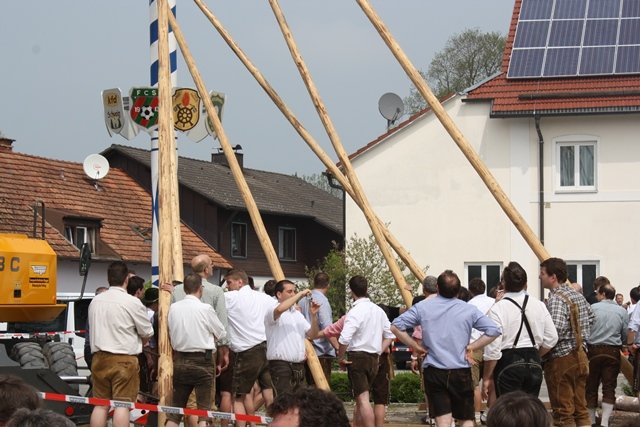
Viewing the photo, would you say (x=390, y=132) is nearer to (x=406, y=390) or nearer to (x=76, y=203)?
(x=76, y=203)

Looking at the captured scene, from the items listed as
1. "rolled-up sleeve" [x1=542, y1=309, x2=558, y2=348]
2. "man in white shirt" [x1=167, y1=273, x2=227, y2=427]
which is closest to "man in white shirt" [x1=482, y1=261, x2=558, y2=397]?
"rolled-up sleeve" [x1=542, y1=309, x2=558, y2=348]

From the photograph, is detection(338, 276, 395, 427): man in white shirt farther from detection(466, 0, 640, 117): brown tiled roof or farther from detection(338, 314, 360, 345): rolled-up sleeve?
detection(466, 0, 640, 117): brown tiled roof

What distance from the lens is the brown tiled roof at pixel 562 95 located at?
3269cm

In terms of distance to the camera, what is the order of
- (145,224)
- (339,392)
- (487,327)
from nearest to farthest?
(487,327) < (339,392) < (145,224)

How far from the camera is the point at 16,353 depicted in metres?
15.3

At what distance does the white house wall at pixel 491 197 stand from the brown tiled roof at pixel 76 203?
834 cm

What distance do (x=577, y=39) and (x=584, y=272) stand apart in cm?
580

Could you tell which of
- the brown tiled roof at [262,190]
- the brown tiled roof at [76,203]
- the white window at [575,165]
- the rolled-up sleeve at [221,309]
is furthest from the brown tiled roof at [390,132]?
the rolled-up sleeve at [221,309]

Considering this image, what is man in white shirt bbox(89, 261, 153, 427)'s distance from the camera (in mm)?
12570

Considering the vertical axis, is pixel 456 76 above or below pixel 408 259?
above

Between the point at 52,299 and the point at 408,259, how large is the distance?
14.7ft

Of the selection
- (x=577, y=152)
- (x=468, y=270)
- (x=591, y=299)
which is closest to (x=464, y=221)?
(x=468, y=270)

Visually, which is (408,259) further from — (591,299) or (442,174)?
(442,174)

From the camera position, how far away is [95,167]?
1622 inches
